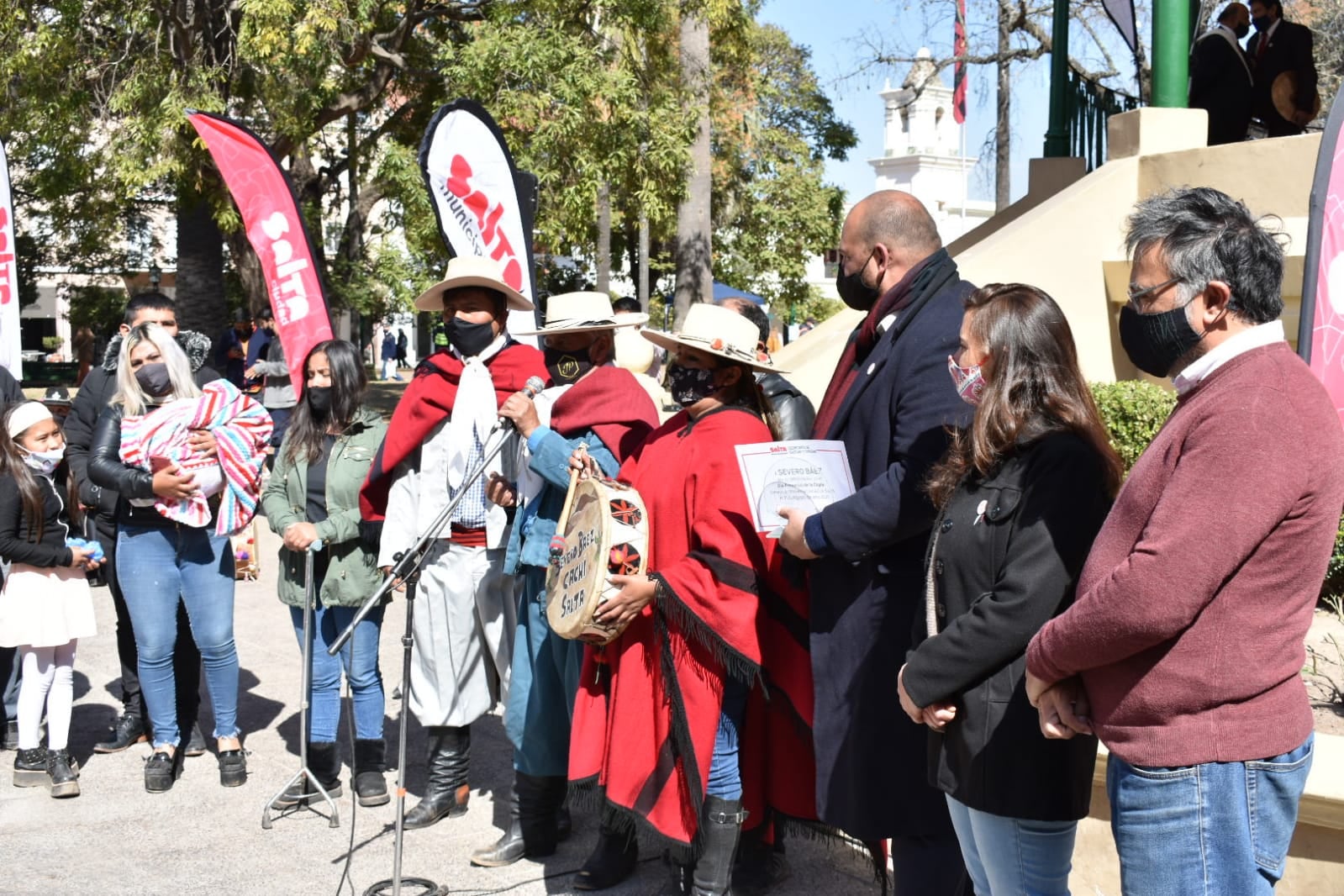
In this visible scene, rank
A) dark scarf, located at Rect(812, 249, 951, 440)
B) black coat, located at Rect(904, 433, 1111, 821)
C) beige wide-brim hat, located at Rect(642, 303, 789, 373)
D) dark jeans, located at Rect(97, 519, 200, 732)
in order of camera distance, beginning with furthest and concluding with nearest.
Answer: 1. dark jeans, located at Rect(97, 519, 200, 732)
2. beige wide-brim hat, located at Rect(642, 303, 789, 373)
3. dark scarf, located at Rect(812, 249, 951, 440)
4. black coat, located at Rect(904, 433, 1111, 821)

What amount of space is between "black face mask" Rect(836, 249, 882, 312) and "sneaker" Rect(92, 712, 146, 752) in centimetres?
424

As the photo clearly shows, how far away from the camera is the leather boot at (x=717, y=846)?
429 cm

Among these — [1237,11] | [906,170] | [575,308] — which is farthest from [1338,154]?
[906,170]

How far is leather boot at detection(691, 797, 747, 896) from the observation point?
4.29 metres

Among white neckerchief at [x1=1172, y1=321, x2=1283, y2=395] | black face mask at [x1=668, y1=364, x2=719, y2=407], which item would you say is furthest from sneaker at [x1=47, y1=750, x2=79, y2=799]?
white neckerchief at [x1=1172, y1=321, x2=1283, y2=395]

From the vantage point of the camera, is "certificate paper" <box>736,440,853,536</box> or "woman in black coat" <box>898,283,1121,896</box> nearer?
"woman in black coat" <box>898,283,1121,896</box>

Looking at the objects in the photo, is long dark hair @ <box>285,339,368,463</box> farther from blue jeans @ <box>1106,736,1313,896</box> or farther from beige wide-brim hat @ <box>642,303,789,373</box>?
blue jeans @ <box>1106,736,1313,896</box>

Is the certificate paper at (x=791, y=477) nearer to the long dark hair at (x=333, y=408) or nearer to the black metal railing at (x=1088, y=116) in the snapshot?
the long dark hair at (x=333, y=408)

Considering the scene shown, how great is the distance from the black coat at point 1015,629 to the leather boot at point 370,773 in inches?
127

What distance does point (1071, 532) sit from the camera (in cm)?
305

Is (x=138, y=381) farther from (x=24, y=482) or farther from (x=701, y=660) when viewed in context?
(x=701, y=660)

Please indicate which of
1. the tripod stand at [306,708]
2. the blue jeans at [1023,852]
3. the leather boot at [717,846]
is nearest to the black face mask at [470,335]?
the tripod stand at [306,708]

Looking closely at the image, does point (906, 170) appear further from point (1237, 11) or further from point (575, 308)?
point (575, 308)

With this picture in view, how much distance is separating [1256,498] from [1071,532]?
2.02ft
